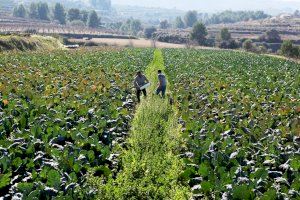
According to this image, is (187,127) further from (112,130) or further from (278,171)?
(278,171)

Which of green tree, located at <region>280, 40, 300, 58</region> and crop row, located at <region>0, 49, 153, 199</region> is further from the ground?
crop row, located at <region>0, 49, 153, 199</region>

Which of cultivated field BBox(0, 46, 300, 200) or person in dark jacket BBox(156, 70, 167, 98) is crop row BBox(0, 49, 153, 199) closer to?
cultivated field BBox(0, 46, 300, 200)

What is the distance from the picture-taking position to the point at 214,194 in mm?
10883

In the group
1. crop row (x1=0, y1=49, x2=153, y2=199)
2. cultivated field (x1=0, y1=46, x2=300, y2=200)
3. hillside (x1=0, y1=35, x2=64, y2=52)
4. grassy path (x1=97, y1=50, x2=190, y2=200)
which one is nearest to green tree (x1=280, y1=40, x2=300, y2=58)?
hillside (x1=0, y1=35, x2=64, y2=52)

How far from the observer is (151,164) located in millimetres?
12633

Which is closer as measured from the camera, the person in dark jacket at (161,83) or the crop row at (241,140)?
the crop row at (241,140)

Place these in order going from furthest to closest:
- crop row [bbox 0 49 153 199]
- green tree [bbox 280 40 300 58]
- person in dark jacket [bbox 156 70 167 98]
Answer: green tree [bbox 280 40 300 58], person in dark jacket [bbox 156 70 167 98], crop row [bbox 0 49 153 199]

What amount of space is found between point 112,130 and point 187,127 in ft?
9.11

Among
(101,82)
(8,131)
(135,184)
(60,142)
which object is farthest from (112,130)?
(101,82)

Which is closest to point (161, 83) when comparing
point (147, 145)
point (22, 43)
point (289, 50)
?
point (147, 145)

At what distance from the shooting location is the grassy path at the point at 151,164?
10828mm

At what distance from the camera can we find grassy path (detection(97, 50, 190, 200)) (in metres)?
10.8

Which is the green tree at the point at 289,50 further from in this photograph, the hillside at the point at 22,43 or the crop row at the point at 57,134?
the crop row at the point at 57,134

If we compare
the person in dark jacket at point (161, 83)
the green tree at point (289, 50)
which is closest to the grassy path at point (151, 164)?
the person in dark jacket at point (161, 83)
